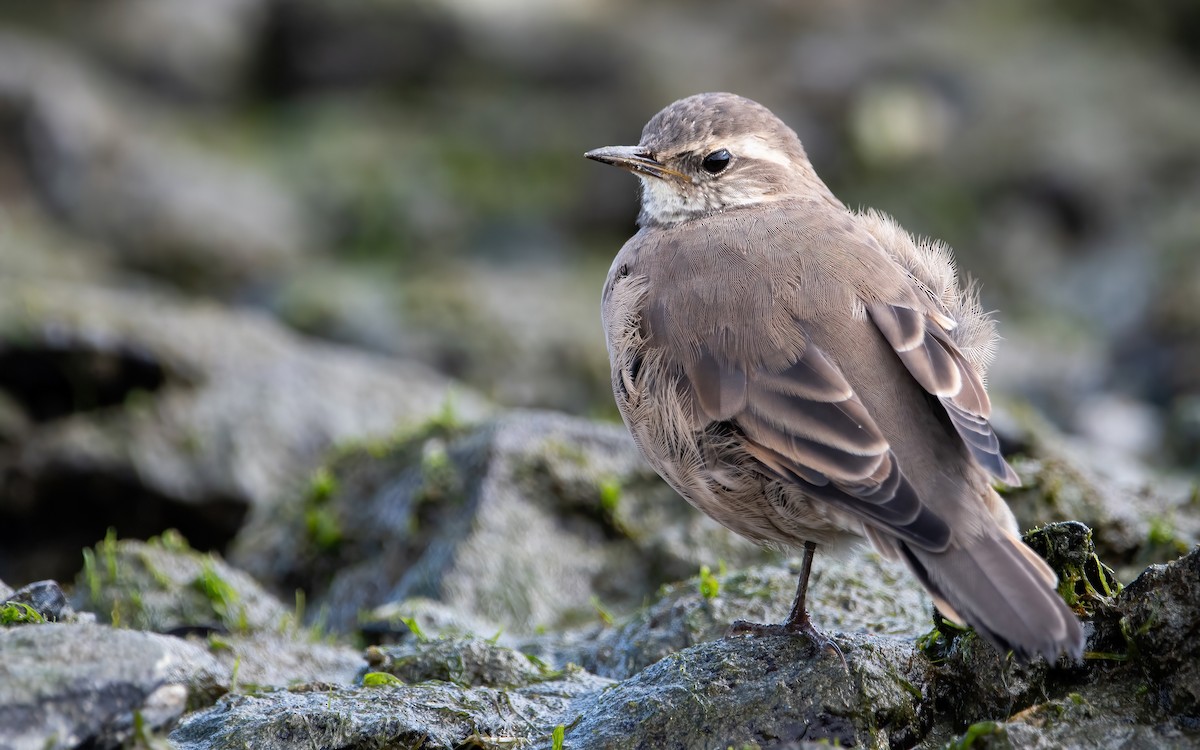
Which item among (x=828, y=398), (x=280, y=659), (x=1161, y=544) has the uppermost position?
(x=828, y=398)

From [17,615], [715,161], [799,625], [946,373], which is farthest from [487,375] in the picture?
[17,615]

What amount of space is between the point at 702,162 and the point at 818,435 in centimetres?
233

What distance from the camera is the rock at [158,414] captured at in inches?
343

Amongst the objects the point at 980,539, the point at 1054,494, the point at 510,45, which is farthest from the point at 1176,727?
the point at 510,45

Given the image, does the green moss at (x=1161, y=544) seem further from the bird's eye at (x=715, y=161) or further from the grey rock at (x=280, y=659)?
the grey rock at (x=280, y=659)

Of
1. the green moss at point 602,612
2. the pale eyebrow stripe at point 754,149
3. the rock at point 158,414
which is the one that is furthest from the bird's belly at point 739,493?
the rock at point 158,414

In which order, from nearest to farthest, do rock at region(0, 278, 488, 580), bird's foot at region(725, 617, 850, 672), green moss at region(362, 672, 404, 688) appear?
bird's foot at region(725, 617, 850, 672) → green moss at region(362, 672, 404, 688) → rock at region(0, 278, 488, 580)

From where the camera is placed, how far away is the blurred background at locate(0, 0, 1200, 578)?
9438mm

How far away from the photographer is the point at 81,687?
3621mm

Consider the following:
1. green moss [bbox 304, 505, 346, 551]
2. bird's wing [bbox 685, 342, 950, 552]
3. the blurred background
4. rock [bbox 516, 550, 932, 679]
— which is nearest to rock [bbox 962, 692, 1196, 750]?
bird's wing [bbox 685, 342, 950, 552]

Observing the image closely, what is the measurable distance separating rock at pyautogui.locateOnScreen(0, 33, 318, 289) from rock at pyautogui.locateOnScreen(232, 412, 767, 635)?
23.8 ft

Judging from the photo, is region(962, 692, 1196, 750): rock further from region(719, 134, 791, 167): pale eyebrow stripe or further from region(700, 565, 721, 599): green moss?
region(719, 134, 791, 167): pale eyebrow stripe

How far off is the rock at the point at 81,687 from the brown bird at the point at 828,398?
2.24 metres

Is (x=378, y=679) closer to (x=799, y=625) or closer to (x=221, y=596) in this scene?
(x=221, y=596)
